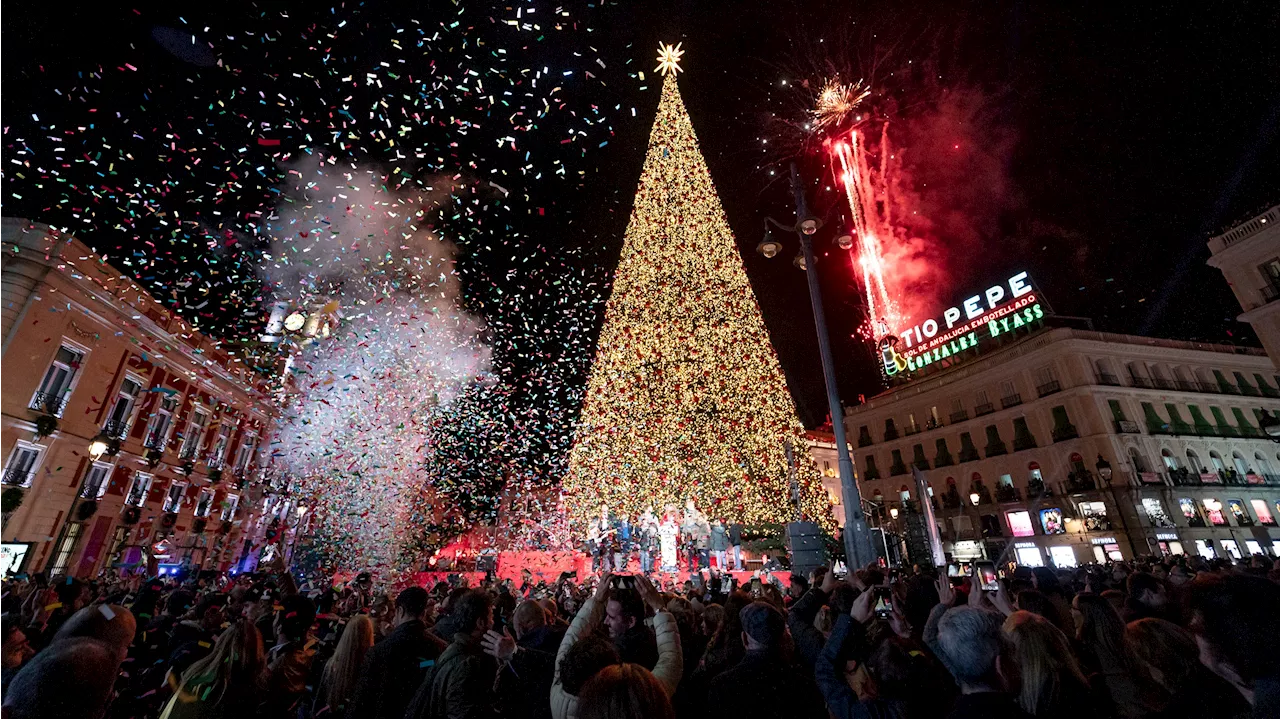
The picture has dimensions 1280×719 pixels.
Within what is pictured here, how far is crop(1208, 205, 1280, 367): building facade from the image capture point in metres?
18.9

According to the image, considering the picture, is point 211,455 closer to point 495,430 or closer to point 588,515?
point 495,430

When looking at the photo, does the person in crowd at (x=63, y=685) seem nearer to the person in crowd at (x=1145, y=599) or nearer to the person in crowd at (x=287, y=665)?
the person in crowd at (x=287, y=665)

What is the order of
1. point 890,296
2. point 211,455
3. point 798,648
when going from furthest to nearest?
1. point 890,296
2. point 211,455
3. point 798,648

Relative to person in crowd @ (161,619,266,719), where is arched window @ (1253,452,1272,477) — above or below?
above

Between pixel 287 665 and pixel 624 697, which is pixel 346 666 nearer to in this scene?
pixel 287 665

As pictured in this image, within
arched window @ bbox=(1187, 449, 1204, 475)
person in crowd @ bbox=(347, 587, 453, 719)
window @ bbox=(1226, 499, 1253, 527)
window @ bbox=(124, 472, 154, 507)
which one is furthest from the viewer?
arched window @ bbox=(1187, 449, 1204, 475)

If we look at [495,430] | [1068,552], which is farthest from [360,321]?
[1068,552]

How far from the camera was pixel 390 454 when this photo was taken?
42.1 m

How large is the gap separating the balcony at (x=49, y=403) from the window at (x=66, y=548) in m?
4.11

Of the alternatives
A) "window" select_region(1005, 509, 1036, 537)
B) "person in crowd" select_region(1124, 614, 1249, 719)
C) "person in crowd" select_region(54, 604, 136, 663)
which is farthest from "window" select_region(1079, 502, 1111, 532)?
"person in crowd" select_region(54, 604, 136, 663)

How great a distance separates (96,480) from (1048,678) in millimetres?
28166

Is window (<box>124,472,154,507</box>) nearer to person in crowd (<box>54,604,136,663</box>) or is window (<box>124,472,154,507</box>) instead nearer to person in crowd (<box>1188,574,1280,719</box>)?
person in crowd (<box>54,604,136,663</box>)

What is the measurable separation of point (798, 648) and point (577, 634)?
1.66 m

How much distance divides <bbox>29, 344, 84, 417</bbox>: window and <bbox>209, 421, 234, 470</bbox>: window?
393 inches
